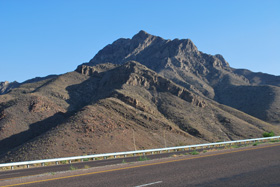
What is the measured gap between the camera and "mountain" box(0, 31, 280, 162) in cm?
4959

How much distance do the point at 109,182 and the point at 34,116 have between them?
6085 centimetres

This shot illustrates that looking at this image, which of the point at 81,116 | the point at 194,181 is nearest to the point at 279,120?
the point at 81,116

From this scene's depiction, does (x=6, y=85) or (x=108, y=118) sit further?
(x=6, y=85)

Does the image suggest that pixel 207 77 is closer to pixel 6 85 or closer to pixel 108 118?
pixel 108 118

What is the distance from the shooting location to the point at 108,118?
60438 millimetres

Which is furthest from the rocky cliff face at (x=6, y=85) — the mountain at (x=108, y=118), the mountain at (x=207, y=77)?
the mountain at (x=108, y=118)

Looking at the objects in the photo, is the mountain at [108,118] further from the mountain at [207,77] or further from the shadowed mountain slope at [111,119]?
the mountain at [207,77]

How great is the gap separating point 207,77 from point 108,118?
9836 centimetres

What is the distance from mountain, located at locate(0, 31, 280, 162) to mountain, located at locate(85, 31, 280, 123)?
495cm

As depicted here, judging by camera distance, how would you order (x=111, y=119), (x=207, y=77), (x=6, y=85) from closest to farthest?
(x=111, y=119), (x=207, y=77), (x=6, y=85)

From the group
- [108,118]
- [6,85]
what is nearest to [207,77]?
[108,118]

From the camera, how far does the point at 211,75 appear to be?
490 ft

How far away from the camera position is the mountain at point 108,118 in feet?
163

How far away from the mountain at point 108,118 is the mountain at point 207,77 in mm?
4953
